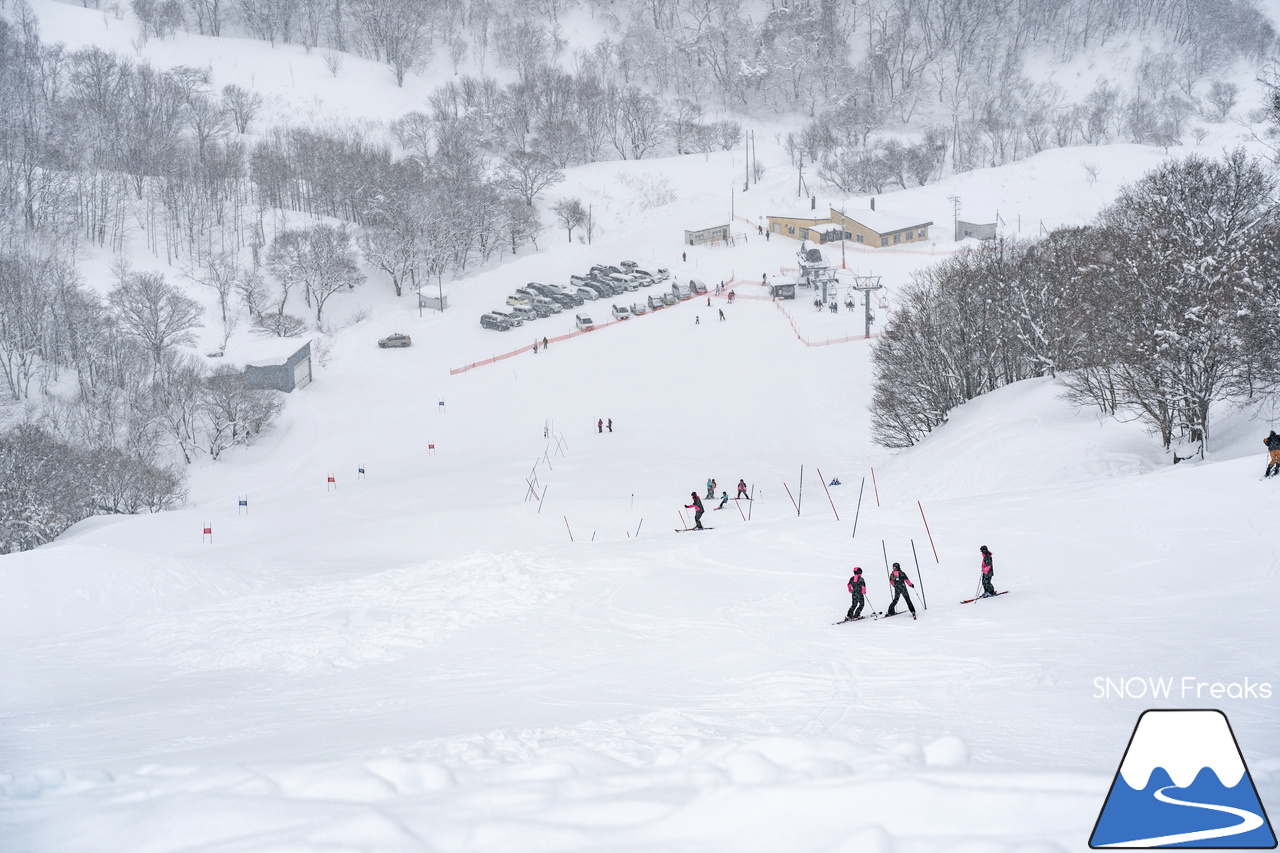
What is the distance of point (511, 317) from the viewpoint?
70125 millimetres

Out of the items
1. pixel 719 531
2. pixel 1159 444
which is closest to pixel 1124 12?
pixel 1159 444

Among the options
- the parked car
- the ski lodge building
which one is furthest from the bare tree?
the ski lodge building

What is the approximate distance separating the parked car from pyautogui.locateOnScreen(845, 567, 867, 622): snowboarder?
56.3m

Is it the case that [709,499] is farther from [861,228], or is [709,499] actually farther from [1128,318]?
[861,228]

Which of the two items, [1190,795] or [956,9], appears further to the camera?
[956,9]

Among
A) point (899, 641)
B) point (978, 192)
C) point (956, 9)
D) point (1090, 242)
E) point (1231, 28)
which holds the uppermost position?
point (956, 9)

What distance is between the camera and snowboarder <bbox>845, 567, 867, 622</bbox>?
15641mm

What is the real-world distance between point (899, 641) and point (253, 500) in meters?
33.4

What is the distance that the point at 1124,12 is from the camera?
151m

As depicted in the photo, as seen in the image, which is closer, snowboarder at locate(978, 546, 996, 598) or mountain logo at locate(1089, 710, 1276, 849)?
mountain logo at locate(1089, 710, 1276, 849)

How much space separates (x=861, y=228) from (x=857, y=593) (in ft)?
248

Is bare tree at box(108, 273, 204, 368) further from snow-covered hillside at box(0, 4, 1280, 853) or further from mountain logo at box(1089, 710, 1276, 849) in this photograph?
mountain logo at box(1089, 710, 1276, 849)

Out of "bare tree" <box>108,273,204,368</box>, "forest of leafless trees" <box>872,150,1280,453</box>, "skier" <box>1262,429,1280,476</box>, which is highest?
"bare tree" <box>108,273,204,368</box>

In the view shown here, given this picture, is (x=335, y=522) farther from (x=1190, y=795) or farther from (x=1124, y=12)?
(x=1124, y=12)
